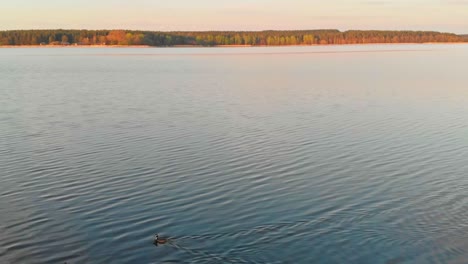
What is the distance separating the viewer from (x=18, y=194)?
13539 mm

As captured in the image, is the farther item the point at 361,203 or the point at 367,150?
the point at 367,150

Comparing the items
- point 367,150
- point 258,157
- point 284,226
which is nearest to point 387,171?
point 367,150

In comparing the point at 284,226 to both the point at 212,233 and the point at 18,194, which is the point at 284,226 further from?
the point at 18,194

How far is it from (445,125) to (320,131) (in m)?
5.62

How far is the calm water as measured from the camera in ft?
33.5

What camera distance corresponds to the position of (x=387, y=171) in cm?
1586

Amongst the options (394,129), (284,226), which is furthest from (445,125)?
(284,226)

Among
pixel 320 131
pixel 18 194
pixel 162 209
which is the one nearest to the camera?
pixel 162 209

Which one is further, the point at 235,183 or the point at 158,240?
the point at 235,183

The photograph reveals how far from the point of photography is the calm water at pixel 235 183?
10.2m

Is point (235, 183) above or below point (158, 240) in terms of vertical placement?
above

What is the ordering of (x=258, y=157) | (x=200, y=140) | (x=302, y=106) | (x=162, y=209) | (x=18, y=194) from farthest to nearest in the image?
(x=302, y=106) < (x=200, y=140) < (x=258, y=157) < (x=18, y=194) < (x=162, y=209)

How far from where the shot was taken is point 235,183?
14516mm

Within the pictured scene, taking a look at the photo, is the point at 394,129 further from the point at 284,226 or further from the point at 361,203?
the point at 284,226
